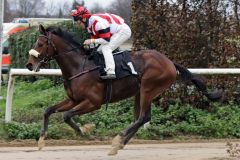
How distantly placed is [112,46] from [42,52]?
3.65ft

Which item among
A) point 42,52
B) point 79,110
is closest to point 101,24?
point 42,52

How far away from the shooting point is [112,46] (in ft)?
32.0

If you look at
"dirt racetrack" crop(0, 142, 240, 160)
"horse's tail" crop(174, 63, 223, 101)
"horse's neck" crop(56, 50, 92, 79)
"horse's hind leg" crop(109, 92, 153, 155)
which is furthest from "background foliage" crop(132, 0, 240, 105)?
"horse's neck" crop(56, 50, 92, 79)

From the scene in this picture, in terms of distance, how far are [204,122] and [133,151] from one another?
7.68ft

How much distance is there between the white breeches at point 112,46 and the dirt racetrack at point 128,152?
133cm

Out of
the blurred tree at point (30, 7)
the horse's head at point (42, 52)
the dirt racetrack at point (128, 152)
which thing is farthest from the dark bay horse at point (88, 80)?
the blurred tree at point (30, 7)

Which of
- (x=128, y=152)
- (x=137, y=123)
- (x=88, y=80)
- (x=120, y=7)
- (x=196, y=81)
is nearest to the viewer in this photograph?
(x=88, y=80)

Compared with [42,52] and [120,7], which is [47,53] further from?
[120,7]

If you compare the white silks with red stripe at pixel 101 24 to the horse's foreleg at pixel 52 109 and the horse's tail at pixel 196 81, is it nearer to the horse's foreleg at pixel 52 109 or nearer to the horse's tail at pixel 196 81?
the horse's foreleg at pixel 52 109

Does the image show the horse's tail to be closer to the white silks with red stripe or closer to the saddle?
the saddle

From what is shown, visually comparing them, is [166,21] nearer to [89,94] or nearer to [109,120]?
[109,120]

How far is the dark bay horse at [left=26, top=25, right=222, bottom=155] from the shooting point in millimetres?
9320

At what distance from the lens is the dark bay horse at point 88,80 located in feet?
30.6

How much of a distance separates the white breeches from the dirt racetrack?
52.6 inches
